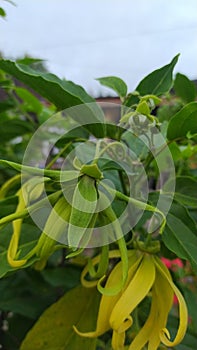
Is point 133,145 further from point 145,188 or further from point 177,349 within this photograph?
point 177,349

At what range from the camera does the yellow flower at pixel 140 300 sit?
10.5 inches

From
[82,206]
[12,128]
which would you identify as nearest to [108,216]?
[82,206]

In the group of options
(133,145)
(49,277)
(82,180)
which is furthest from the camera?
(49,277)

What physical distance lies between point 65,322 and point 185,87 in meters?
0.22

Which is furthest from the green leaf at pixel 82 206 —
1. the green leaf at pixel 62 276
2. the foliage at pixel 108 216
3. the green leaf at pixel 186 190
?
the green leaf at pixel 62 276

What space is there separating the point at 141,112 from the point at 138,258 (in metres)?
0.09

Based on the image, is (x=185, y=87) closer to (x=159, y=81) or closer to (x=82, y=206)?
(x=159, y=81)

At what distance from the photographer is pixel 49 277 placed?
1.48 ft

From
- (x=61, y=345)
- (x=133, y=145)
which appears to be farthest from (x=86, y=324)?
(x=133, y=145)

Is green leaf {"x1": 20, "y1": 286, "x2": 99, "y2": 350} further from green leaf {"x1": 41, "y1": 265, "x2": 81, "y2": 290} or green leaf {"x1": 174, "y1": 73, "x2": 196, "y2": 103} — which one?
green leaf {"x1": 174, "y1": 73, "x2": 196, "y2": 103}

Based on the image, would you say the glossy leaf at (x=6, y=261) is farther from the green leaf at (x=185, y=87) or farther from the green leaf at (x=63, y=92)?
the green leaf at (x=185, y=87)

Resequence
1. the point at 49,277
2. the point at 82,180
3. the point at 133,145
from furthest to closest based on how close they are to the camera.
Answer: the point at 49,277 < the point at 133,145 < the point at 82,180

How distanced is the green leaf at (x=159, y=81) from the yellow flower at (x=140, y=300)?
11 centimetres

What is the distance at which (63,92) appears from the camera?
1.01 feet
